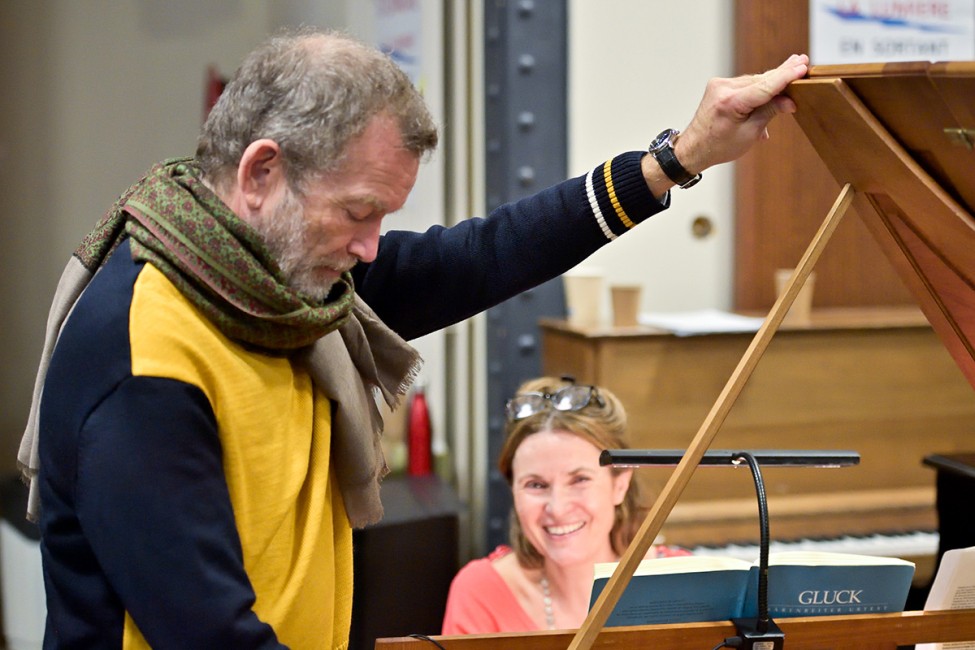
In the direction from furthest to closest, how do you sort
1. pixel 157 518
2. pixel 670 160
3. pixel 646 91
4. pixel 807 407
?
pixel 646 91, pixel 807 407, pixel 670 160, pixel 157 518

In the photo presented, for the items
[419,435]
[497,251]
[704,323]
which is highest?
[497,251]

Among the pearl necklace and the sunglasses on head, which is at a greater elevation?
the sunglasses on head

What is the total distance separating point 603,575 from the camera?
1.27 m

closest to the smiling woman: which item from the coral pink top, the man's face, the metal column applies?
the coral pink top

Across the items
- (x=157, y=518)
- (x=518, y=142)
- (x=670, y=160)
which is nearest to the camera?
(x=157, y=518)

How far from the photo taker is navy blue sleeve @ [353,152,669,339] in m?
1.46

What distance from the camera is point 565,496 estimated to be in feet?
6.76

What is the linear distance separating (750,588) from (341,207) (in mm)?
703

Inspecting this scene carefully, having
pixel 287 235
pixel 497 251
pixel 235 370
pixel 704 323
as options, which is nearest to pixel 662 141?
pixel 497 251

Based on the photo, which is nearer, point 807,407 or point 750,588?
point 750,588

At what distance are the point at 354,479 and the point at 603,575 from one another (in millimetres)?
337

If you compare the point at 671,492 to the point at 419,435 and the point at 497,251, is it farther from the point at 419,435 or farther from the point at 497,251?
the point at 419,435

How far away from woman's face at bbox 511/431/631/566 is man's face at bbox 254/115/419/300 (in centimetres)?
100

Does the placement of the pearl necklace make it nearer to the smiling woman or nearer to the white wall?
the smiling woman
